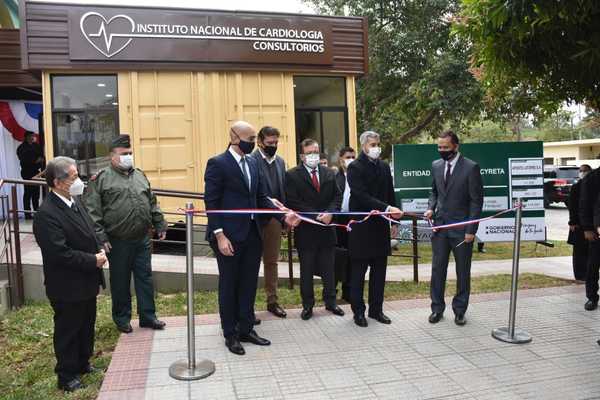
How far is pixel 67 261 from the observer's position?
3.57 metres

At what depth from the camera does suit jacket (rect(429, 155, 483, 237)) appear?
4.94 meters

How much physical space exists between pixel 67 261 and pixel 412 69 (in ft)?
37.7

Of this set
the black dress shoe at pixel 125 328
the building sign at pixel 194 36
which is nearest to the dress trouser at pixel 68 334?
the black dress shoe at pixel 125 328

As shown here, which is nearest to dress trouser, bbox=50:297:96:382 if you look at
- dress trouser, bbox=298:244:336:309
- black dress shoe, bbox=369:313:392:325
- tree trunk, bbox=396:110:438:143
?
dress trouser, bbox=298:244:336:309

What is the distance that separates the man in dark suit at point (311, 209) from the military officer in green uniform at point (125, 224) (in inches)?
55.0

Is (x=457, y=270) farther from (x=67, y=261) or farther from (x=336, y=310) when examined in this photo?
(x=67, y=261)

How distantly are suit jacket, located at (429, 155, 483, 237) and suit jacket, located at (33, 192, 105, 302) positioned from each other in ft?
11.0

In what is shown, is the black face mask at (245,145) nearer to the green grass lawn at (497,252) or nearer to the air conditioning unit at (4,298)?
the air conditioning unit at (4,298)

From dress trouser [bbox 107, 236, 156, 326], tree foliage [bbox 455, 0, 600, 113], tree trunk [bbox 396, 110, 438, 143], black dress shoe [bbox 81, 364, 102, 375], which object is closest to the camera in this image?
tree foliage [bbox 455, 0, 600, 113]

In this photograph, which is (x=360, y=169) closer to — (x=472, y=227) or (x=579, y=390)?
(x=472, y=227)

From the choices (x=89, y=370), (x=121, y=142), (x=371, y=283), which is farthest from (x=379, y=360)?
(x=121, y=142)

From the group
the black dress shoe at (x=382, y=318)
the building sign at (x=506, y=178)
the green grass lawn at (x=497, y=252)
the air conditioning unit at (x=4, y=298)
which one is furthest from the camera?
the green grass lawn at (x=497, y=252)

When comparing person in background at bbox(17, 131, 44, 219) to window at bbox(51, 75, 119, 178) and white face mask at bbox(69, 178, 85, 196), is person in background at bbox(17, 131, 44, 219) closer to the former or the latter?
window at bbox(51, 75, 119, 178)

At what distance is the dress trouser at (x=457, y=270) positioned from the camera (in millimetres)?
5031
